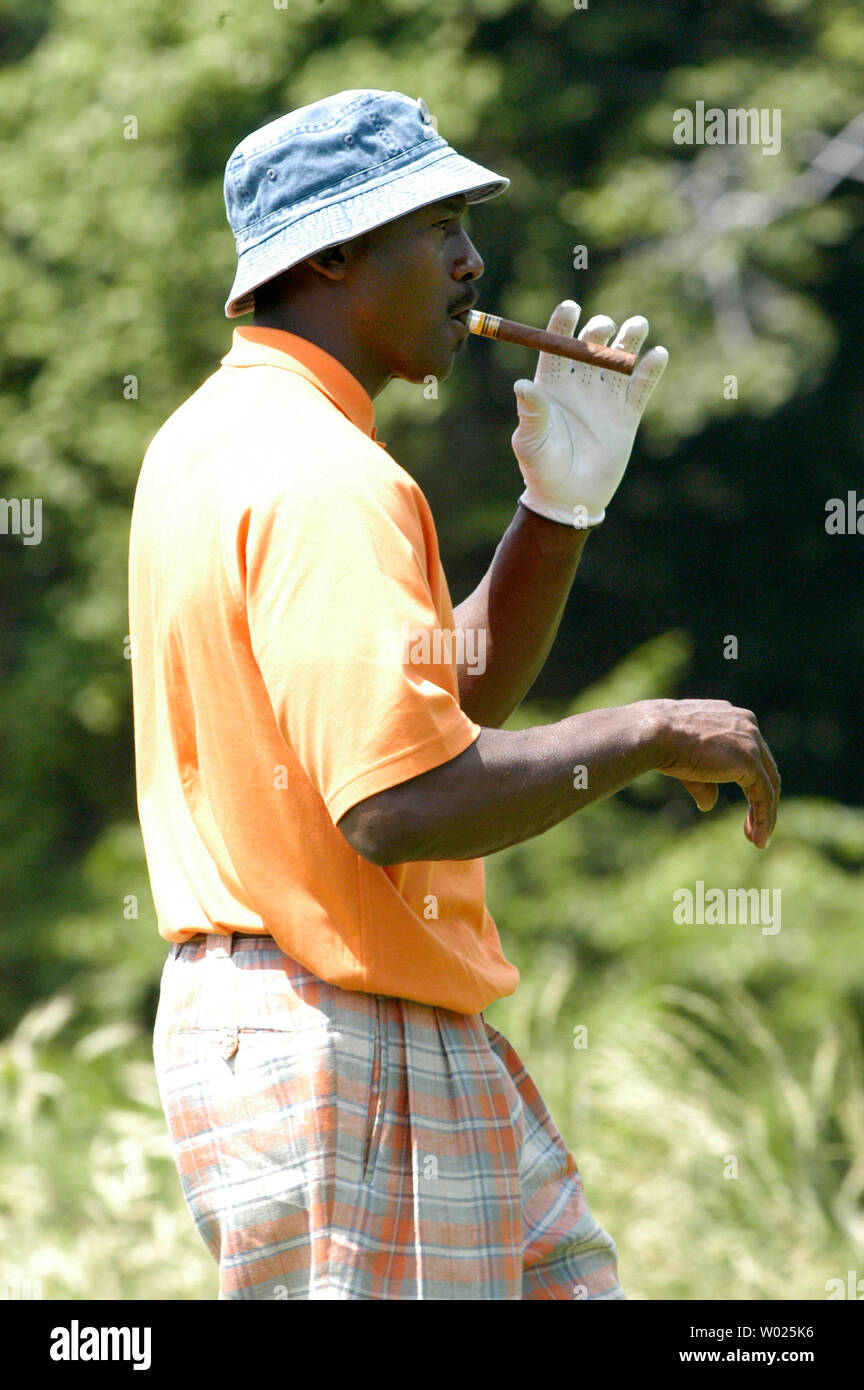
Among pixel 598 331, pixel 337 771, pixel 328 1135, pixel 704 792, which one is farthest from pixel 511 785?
pixel 598 331

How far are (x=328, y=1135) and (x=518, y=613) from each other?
915mm

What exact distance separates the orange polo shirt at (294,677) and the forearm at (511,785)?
27 millimetres

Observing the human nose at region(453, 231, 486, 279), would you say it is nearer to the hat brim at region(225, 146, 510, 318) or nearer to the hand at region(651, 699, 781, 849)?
the hat brim at region(225, 146, 510, 318)

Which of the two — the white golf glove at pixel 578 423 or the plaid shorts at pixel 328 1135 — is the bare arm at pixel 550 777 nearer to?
the plaid shorts at pixel 328 1135

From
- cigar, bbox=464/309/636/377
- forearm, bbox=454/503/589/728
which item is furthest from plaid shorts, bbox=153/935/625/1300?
cigar, bbox=464/309/636/377

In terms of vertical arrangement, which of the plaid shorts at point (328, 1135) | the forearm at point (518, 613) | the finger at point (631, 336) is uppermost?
the finger at point (631, 336)

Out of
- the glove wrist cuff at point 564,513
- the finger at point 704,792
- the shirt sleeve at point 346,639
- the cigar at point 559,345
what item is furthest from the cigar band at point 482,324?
the finger at point 704,792

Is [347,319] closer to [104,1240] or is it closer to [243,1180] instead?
[243,1180]

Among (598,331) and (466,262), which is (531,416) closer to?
(598,331)

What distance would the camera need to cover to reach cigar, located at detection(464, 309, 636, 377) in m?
2.24

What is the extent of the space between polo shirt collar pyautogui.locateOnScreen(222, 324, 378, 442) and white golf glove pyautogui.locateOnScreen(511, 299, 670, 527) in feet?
1.66

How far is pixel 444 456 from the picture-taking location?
24.3ft

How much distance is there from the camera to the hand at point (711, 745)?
1792mm

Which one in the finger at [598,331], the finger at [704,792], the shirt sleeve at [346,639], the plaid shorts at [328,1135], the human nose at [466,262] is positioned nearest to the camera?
the shirt sleeve at [346,639]
